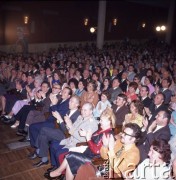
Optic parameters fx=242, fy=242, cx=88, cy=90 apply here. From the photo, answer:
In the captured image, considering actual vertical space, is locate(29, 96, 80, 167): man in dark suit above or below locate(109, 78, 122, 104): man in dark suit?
below

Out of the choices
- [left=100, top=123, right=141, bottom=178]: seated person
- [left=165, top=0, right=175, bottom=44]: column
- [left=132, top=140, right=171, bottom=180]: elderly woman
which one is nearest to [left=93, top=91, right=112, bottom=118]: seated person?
[left=100, top=123, right=141, bottom=178]: seated person

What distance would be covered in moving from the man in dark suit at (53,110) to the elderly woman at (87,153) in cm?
104

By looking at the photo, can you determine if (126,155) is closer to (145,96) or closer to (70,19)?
(145,96)

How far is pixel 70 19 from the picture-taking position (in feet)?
59.7

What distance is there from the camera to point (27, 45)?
15.5m

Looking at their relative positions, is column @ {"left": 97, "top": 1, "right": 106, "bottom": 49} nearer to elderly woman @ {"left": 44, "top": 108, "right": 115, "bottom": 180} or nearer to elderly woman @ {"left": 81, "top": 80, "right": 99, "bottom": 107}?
elderly woman @ {"left": 81, "top": 80, "right": 99, "bottom": 107}

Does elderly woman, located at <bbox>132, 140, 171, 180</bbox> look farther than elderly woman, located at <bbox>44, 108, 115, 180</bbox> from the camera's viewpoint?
No

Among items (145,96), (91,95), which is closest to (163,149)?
(145,96)

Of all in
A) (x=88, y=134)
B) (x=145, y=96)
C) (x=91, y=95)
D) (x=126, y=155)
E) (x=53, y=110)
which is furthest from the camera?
(x=91, y=95)

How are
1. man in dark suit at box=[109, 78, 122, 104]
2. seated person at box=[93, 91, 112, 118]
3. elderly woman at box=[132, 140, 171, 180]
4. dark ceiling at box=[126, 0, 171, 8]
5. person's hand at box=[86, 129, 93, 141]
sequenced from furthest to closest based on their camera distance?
dark ceiling at box=[126, 0, 171, 8] < man in dark suit at box=[109, 78, 122, 104] < seated person at box=[93, 91, 112, 118] < person's hand at box=[86, 129, 93, 141] < elderly woman at box=[132, 140, 171, 180]

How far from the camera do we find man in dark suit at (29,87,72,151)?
462 cm

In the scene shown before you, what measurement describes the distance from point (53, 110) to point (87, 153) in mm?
1475

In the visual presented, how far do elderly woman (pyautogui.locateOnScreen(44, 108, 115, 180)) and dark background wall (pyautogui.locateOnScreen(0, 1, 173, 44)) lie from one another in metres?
12.5

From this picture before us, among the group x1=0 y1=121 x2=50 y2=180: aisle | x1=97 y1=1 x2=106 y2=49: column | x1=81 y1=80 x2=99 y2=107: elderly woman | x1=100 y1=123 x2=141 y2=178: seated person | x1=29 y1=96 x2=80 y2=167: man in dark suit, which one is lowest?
x1=0 y1=121 x2=50 y2=180: aisle
